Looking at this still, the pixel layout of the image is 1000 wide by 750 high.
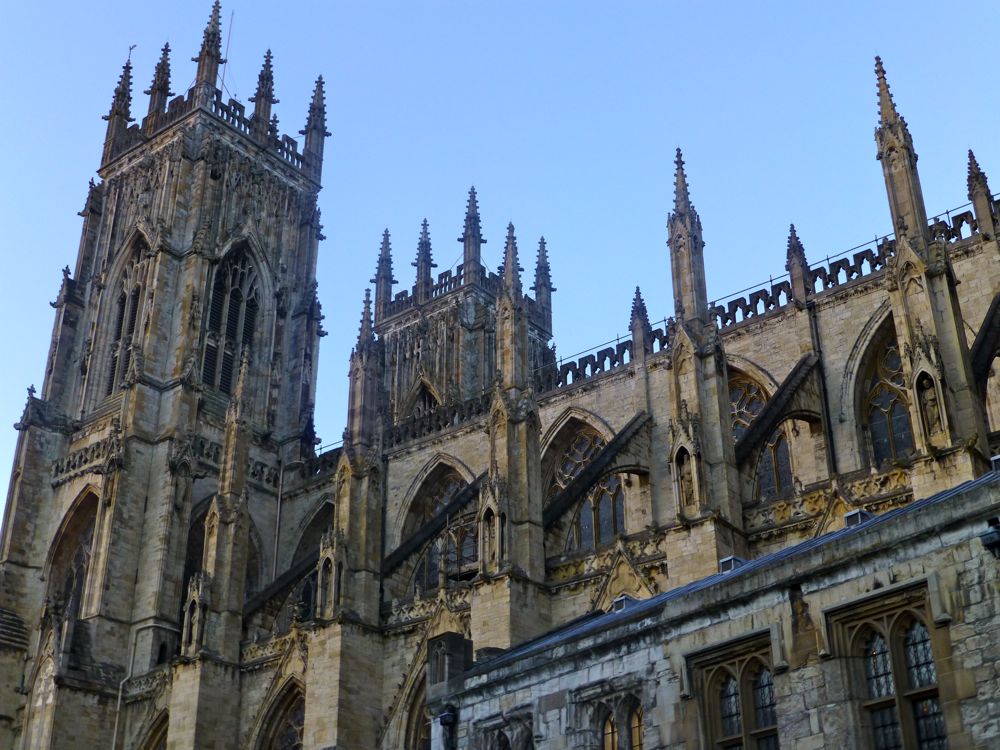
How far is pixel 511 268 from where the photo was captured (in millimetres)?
31359

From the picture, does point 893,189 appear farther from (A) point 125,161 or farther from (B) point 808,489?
(A) point 125,161

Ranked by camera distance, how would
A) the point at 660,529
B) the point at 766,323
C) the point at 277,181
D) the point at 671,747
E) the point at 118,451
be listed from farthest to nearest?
the point at 277,181 → the point at 118,451 → the point at 766,323 → the point at 660,529 → the point at 671,747

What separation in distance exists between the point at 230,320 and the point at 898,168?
26.3m

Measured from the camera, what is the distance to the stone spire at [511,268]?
30.9 m

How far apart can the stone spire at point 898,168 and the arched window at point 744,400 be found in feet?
26.5

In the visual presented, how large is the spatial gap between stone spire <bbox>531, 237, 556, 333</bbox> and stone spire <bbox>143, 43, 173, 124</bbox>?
2040 cm

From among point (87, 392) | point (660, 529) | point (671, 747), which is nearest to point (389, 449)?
point (87, 392)

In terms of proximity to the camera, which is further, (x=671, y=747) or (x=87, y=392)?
(x=87, y=392)

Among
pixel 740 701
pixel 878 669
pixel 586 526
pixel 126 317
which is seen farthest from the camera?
pixel 126 317

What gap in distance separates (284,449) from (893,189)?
81.8ft

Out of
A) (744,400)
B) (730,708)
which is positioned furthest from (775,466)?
(730,708)

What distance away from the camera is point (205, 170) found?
44562mm

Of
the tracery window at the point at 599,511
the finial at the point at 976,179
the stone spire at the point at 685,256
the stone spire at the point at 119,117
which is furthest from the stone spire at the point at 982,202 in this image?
the stone spire at the point at 119,117

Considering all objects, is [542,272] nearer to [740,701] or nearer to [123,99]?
[123,99]
